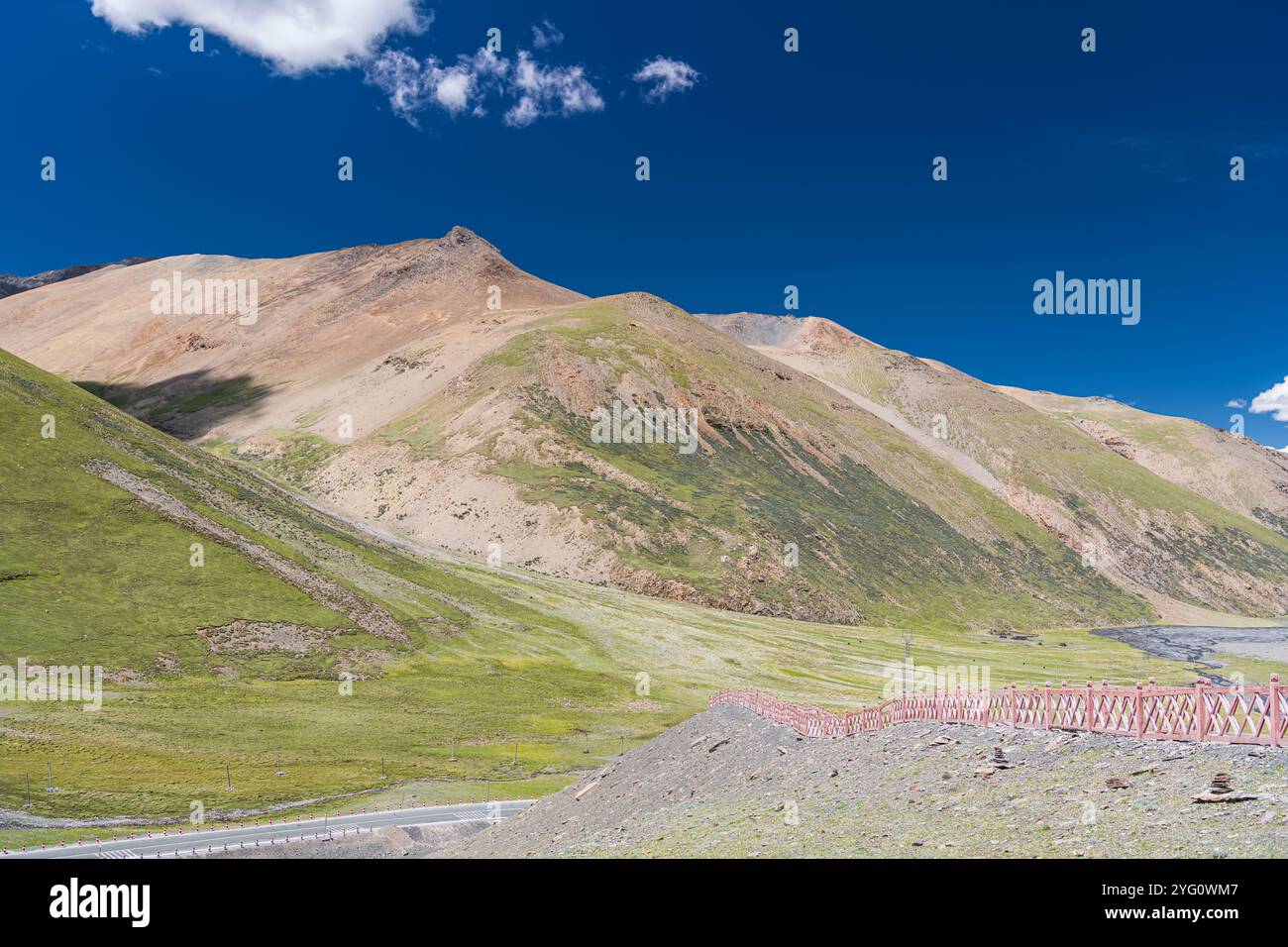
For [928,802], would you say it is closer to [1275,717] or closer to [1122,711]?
[1122,711]

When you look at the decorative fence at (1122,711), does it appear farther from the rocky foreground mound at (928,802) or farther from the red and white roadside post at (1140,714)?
the rocky foreground mound at (928,802)

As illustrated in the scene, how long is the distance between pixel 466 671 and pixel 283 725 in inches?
1147

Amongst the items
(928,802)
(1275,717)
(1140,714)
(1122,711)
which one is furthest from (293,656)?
(1275,717)

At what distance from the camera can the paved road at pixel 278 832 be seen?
140ft

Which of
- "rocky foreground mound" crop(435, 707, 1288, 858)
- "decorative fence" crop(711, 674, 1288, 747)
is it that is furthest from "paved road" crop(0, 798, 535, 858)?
"decorative fence" crop(711, 674, 1288, 747)

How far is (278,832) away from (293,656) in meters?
49.9

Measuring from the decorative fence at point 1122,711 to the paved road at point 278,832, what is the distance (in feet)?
92.8

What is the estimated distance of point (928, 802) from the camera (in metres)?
25.8

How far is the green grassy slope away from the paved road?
648cm

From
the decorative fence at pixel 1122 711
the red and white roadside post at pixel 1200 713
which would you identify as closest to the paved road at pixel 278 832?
the decorative fence at pixel 1122 711

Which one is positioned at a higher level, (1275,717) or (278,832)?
(1275,717)
